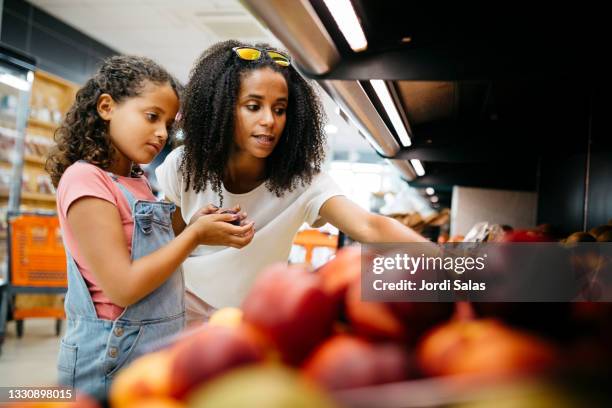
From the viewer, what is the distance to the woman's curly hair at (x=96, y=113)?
3.94 feet

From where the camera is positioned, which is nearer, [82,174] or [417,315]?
[417,315]

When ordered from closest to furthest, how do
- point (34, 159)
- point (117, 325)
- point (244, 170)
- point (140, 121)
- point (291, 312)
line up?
point (291, 312) → point (117, 325) → point (140, 121) → point (244, 170) → point (34, 159)

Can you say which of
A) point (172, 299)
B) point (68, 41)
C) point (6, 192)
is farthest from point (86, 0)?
point (172, 299)

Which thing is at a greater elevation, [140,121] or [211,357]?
[140,121]

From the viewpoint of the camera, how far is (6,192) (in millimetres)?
5031

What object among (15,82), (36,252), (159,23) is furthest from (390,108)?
(159,23)

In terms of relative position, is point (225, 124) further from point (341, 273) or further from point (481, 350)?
point (481, 350)

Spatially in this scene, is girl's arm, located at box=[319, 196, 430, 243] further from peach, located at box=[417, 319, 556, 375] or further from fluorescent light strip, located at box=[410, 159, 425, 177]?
→ fluorescent light strip, located at box=[410, 159, 425, 177]

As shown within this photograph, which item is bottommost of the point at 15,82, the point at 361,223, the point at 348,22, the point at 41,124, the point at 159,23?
the point at 361,223

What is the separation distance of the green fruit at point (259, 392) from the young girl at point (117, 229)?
2.11 feet

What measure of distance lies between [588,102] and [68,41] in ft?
18.0

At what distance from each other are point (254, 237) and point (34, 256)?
10.6 ft

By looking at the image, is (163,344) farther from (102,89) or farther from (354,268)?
(102,89)

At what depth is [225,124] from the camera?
1.36m
